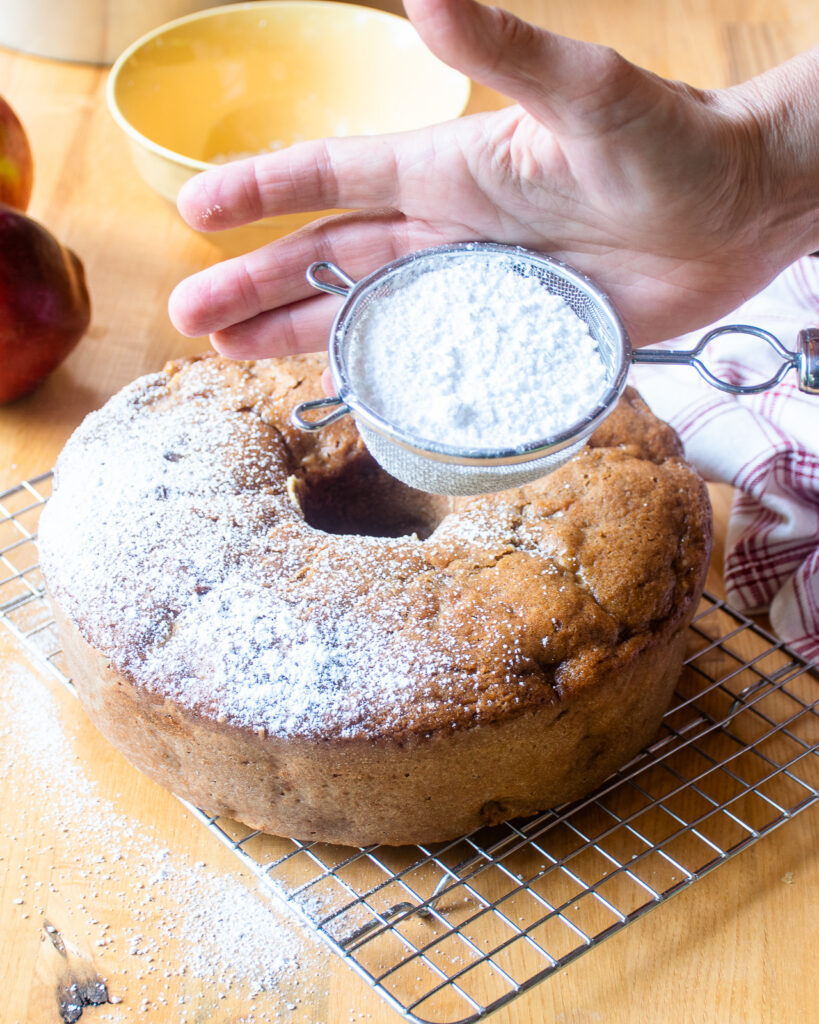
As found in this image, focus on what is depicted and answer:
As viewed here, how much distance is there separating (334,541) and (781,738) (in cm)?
64

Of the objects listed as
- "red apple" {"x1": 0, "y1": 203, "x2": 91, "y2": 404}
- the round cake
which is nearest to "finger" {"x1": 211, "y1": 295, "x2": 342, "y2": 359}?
the round cake

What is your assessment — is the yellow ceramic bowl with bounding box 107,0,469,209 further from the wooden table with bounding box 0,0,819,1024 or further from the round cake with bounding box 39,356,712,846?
the round cake with bounding box 39,356,712,846

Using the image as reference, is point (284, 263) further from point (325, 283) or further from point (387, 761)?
point (387, 761)

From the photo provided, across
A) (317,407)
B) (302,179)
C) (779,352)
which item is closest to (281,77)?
(302,179)

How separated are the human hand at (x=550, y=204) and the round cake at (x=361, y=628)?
0.53 ft

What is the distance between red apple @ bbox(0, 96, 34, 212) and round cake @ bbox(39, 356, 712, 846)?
73cm

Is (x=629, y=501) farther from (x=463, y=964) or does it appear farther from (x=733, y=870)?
(x=463, y=964)

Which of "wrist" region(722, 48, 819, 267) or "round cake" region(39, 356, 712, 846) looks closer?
"round cake" region(39, 356, 712, 846)

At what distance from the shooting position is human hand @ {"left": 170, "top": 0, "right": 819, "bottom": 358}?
44.3 inches

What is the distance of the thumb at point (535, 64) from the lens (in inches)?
35.7

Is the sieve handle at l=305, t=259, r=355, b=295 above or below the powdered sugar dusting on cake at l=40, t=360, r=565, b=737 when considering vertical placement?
above

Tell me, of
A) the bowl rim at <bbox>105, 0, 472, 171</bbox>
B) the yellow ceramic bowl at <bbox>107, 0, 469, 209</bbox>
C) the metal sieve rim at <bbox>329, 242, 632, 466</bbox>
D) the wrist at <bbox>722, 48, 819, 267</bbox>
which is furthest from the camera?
the yellow ceramic bowl at <bbox>107, 0, 469, 209</bbox>

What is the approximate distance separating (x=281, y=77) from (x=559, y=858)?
1.60 m

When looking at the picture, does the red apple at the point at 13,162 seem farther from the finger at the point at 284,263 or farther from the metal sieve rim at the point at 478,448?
the metal sieve rim at the point at 478,448
